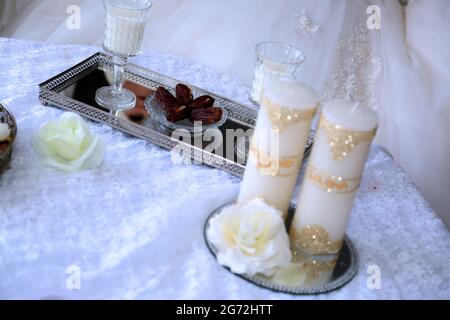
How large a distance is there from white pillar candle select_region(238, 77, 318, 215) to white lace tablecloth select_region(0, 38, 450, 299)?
0.12 metres

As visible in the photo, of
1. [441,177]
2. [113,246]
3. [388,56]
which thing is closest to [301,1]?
[388,56]

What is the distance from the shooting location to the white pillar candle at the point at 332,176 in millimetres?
800

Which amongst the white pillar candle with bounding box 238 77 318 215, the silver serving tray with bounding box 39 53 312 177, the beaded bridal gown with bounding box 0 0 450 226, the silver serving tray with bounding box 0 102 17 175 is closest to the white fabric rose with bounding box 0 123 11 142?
the silver serving tray with bounding box 0 102 17 175

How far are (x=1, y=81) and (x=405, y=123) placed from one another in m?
1.08

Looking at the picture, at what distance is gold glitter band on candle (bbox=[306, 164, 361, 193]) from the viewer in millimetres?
828

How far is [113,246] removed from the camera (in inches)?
34.5

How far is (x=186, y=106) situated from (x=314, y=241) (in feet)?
1.35

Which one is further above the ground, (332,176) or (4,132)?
(332,176)

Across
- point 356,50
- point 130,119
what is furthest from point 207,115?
point 356,50

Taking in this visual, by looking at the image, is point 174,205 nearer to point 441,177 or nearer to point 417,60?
point 441,177

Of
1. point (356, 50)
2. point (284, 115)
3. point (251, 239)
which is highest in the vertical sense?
point (284, 115)

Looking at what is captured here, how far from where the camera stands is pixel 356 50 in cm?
179

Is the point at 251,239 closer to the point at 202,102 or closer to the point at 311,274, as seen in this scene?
the point at 311,274

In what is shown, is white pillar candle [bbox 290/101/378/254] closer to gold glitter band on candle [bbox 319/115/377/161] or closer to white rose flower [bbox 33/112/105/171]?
gold glitter band on candle [bbox 319/115/377/161]
